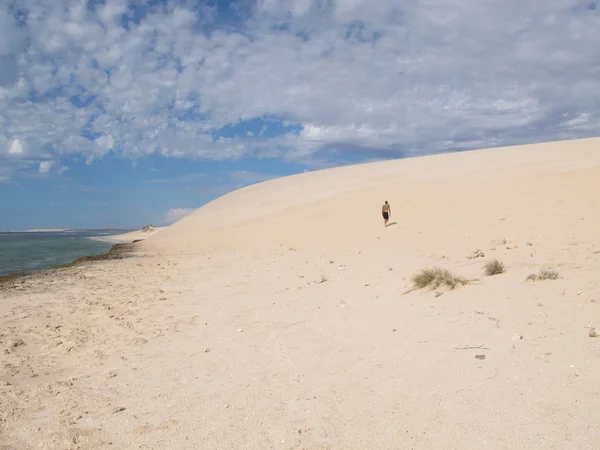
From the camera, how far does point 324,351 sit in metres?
5.70

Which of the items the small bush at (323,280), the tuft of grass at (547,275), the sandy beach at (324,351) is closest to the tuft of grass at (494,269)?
the sandy beach at (324,351)

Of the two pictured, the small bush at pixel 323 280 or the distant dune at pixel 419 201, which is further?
the distant dune at pixel 419 201

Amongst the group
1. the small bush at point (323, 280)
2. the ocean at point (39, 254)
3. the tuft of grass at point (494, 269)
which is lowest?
the small bush at point (323, 280)

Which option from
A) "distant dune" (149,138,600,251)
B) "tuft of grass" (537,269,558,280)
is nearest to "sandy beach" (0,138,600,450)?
"tuft of grass" (537,269,558,280)

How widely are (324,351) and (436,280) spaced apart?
3059 mm

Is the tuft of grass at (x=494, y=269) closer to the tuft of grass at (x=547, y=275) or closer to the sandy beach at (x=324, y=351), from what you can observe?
the sandy beach at (x=324, y=351)

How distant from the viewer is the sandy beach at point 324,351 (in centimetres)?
379

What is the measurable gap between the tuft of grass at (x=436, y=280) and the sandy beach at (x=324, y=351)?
0.55ft

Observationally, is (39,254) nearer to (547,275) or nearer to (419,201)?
(419,201)

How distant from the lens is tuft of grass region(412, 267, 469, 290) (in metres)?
7.72

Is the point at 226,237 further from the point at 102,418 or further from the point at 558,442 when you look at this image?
the point at 558,442

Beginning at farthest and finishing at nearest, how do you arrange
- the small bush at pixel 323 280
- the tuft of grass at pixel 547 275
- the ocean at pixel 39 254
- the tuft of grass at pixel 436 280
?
the ocean at pixel 39 254, the small bush at pixel 323 280, the tuft of grass at pixel 436 280, the tuft of grass at pixel 547 275

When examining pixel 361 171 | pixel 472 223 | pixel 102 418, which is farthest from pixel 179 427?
pixel 361 171

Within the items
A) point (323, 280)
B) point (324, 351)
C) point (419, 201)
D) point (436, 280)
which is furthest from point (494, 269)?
point (419, 201)
